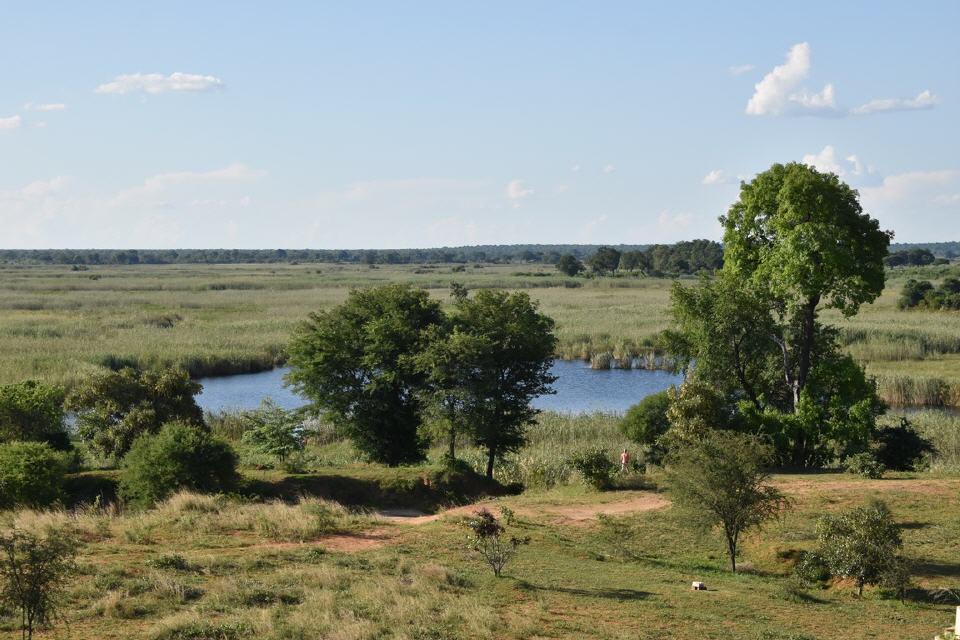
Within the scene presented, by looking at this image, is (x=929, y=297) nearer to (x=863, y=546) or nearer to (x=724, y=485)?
(x=724, y=485)

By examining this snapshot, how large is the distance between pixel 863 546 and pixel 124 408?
24524 mm

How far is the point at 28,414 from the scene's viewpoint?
107ft

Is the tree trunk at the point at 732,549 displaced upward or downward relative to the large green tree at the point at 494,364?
downward

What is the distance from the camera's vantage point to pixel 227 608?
16781 mm

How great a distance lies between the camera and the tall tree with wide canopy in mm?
32750

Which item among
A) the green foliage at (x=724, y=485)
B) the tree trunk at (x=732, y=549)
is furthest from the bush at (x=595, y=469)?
the green foliage at (x=724, y=485)

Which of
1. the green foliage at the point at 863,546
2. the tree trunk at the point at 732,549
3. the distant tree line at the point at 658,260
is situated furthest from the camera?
the distant tree line at the point at 658,260

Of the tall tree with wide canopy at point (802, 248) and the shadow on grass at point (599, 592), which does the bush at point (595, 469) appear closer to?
the tall tree with wide canopy at point (802, 248)

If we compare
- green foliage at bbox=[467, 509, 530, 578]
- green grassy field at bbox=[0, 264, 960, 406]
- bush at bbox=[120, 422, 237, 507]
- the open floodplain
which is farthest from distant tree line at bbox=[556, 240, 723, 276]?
green foliage at bbox=[467, 509, 530, 578]

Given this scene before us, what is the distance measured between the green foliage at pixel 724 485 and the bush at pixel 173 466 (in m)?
14.4

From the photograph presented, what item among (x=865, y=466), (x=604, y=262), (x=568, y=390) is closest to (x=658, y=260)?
(x=604, y=262)

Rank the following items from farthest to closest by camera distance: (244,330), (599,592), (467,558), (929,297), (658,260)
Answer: (658,260) < (929,297) < (244,330) < (467,558) < (599,592)

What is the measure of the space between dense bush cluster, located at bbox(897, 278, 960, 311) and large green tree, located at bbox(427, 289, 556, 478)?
246 ft

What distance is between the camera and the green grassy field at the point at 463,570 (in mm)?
16156
